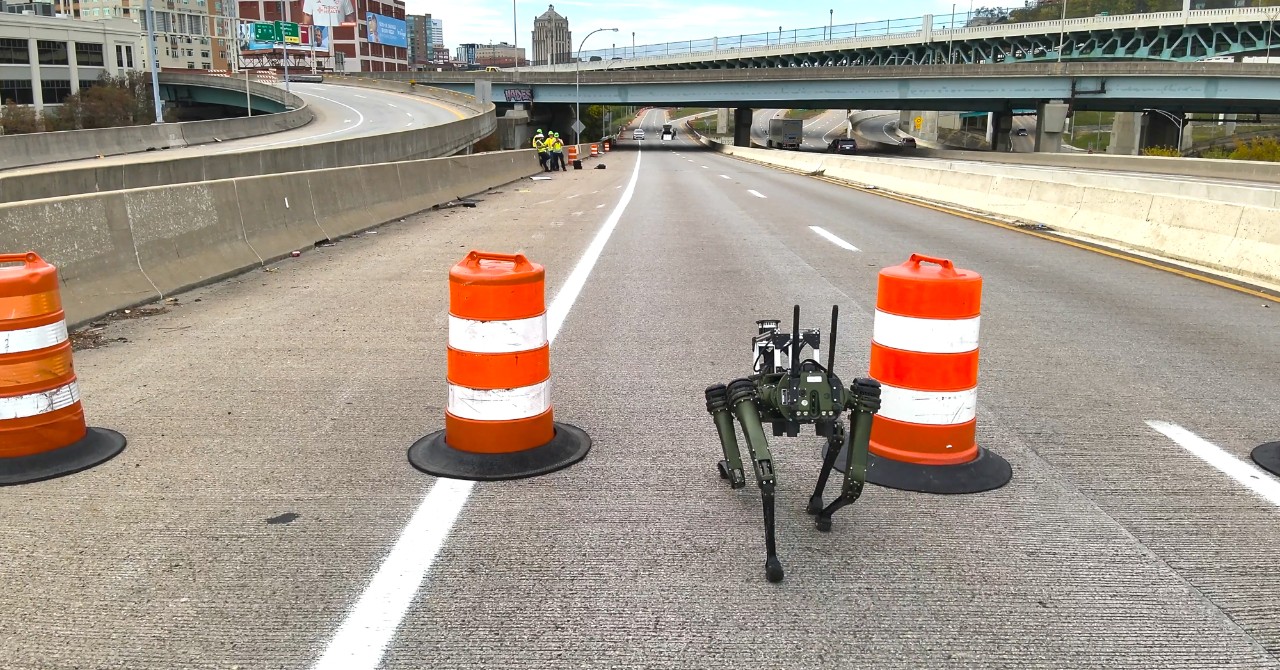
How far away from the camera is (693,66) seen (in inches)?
4963

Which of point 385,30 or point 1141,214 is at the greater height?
point 385,30

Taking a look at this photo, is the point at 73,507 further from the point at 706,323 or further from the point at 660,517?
the point at 706,323

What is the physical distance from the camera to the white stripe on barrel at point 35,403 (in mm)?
4961

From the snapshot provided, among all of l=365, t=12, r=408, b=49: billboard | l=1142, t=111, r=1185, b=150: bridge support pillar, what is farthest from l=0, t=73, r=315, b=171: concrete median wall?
l=365, t=12, r=408, b=49: billboard

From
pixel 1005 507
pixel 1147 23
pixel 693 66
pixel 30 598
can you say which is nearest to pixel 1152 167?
pixel 1005 507

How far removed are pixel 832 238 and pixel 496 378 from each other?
462 inches

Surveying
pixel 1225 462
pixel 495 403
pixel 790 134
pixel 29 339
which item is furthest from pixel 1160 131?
pixel 29 339

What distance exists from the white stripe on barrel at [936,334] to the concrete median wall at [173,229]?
677cm

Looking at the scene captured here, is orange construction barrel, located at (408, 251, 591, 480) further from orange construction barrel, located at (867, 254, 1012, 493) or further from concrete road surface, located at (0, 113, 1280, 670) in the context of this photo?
orange construction barrel, located at (867, 254, 1012, 493)

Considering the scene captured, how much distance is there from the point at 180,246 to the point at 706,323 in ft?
18.4

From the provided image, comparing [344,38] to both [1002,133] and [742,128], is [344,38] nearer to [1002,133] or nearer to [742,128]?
[742,128]

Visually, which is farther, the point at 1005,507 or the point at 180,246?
the point at 180,246

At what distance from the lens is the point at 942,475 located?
4.84m

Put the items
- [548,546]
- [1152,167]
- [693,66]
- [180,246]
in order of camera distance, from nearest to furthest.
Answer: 1. [548,546]
2. [180,246]
3. [1152,167]
4. [693,66]
